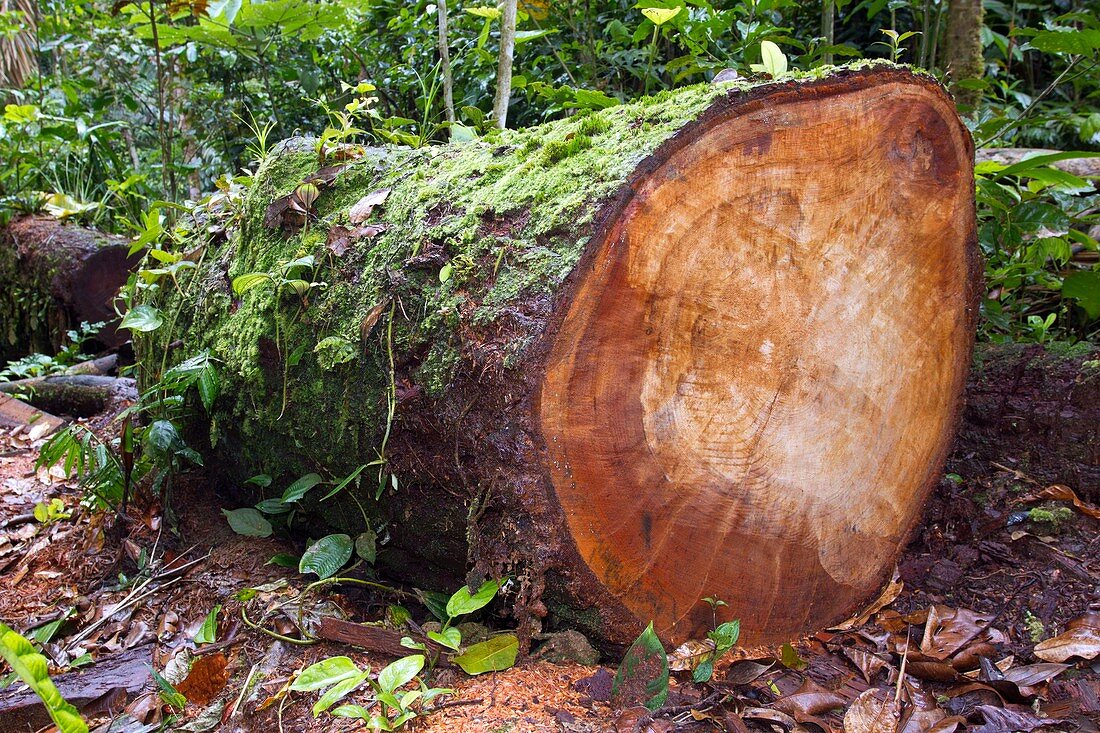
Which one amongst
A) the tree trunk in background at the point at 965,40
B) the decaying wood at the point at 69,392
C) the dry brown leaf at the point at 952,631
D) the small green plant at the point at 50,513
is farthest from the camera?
the decaying wood at the point at 69,392

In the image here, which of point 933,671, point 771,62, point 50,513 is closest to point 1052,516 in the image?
point 933,671

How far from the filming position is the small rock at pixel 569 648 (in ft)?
5.19

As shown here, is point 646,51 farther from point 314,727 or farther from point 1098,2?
point 314,727

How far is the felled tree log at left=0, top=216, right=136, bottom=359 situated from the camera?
4570 mm

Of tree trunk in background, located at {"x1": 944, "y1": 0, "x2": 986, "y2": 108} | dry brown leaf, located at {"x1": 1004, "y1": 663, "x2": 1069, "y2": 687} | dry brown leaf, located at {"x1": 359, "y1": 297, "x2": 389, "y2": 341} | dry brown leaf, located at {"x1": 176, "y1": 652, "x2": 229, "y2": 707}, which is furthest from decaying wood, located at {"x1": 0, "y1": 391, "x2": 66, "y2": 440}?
tree trunk in background, located at {"x1": 944, "y1": 0, "x2": 986, "y2": 108}

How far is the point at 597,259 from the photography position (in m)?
1.44

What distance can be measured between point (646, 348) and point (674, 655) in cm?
66

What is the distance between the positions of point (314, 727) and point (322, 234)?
1.17 m

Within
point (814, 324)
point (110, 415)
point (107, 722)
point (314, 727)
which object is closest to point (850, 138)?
point (814, 324)

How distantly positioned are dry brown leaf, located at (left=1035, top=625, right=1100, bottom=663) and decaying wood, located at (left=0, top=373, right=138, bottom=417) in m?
3.85

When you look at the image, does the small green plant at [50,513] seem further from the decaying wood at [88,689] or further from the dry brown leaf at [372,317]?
the dry brown leaf at [372,317]

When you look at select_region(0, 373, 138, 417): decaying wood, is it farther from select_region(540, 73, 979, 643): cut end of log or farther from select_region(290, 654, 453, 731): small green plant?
select_region(540, 73, 979, 643): cut end of log

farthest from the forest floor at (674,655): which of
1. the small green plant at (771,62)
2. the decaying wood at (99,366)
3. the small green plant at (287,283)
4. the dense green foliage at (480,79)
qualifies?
the decaying wood at (99,366)

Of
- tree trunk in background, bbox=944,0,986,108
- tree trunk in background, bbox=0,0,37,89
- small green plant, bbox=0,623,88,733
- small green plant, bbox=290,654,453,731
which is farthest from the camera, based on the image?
tree trunk in background, bbox=0,0,37,89
